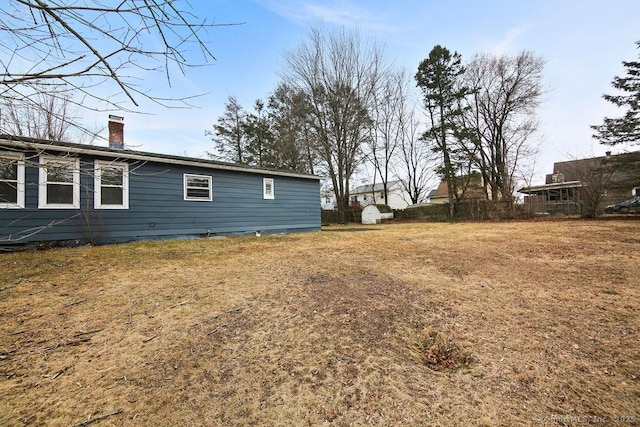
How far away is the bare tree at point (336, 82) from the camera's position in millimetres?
18234

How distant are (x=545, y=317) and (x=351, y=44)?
20.4 m

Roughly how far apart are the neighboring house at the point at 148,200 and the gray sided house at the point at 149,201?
0.02m

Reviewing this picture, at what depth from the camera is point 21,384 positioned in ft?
5.61

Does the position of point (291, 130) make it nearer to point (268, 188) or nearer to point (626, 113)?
point (268, 188)

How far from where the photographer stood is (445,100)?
1975cm

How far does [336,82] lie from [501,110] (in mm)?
12008

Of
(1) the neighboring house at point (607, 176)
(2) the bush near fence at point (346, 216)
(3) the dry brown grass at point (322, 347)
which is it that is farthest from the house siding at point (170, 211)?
(1) the neighboring house at point (607, 176)

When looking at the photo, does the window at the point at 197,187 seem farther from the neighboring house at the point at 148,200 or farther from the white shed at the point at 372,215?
the white shed at the point at 372,215

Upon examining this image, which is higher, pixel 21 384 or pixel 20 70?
pixel 20 70

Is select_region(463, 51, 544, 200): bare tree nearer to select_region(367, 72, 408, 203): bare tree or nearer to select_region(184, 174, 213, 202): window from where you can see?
select_region(367, 72, 408, 203): bare tree

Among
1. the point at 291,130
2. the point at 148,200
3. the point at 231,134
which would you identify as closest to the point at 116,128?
the point at 148,200

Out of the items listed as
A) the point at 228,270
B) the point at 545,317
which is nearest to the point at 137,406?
the point at 228,270

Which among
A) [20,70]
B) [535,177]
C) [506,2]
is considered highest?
[506,2]

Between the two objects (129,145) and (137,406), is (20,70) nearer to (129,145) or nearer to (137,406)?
(129,145)
